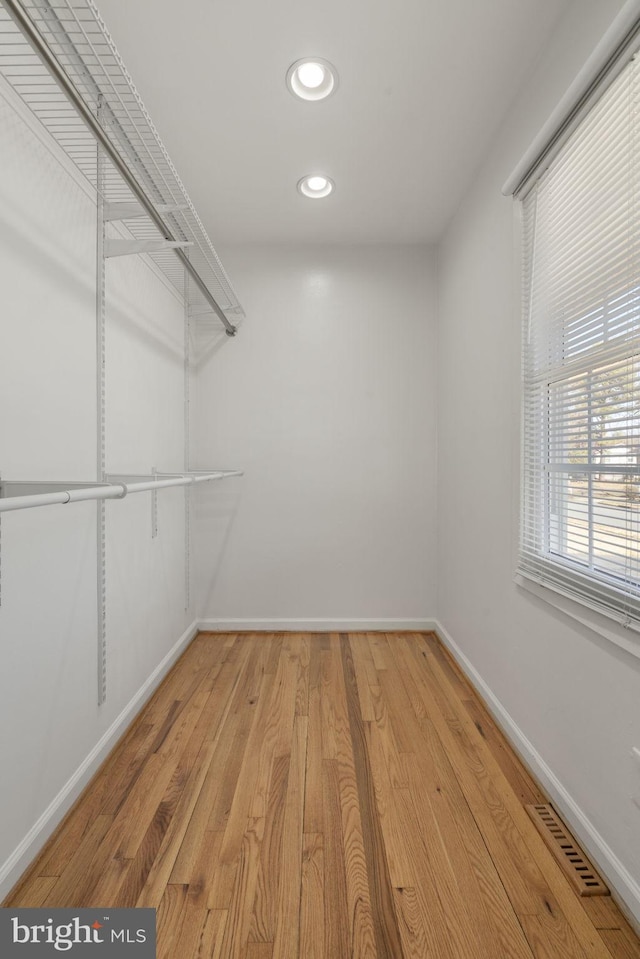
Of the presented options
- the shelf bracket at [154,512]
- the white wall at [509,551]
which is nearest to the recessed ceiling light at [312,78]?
the white wall at [509,551]

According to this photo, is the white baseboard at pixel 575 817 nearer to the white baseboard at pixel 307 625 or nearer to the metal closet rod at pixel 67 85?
the white baseboard at pixel 307 625

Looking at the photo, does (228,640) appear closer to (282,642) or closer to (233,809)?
(282,642)

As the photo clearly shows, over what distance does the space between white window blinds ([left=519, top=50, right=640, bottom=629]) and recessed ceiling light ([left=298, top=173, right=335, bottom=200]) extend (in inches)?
40.3

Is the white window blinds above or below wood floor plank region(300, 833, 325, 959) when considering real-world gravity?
above

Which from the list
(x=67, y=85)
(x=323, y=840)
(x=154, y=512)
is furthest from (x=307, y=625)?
(x=67, y=85)

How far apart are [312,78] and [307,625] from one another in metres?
2.67

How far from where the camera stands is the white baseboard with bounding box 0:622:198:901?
1173 mm

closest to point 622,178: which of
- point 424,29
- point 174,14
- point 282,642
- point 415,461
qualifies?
point 424,29

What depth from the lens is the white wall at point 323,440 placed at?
2990mm

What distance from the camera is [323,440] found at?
302 cm

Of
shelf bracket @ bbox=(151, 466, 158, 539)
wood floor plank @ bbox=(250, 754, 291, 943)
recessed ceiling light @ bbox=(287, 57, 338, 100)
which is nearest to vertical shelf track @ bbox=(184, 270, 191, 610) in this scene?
shelf bracket @ bbox=(151, 466, 158, 539)

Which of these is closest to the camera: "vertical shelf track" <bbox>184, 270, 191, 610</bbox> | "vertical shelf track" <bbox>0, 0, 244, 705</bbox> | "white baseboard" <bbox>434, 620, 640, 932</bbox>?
"vertical shelf track" <bbox>0, 0, 244, 705</bbox>

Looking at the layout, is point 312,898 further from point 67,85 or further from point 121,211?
point 121,211

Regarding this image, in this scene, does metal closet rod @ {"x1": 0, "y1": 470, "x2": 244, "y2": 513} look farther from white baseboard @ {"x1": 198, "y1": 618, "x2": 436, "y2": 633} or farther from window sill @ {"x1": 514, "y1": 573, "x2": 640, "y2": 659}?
white baseboard @ {"x1": 198, "y1": 618, "x2": 436, "y2": 633}
